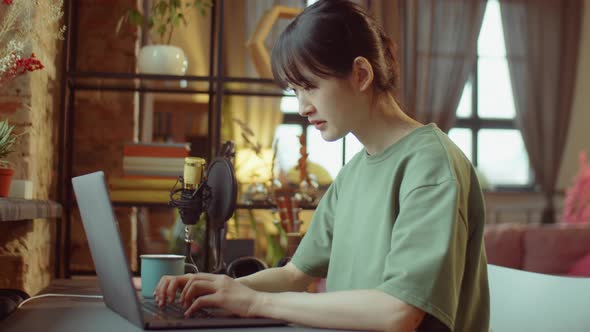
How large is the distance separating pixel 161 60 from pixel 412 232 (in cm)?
204

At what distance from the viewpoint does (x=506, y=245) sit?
4.36 m

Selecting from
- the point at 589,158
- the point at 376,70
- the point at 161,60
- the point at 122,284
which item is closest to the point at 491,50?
the point at 589,158

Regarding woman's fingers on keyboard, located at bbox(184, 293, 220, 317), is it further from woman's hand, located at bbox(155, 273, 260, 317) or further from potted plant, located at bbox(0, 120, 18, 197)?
potted plant, located at bbox(0, 120, 18, 197)

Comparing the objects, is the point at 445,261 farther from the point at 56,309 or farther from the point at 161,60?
the point at 161,60

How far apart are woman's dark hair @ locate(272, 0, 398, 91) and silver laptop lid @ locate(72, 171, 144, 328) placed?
389mm

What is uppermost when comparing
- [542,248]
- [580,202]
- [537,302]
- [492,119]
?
[492,119]

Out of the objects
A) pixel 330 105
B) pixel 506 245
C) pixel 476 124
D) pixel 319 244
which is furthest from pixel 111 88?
pixel 476 124

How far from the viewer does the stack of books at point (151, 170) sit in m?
2.75

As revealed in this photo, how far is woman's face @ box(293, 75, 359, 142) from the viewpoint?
47.5 inches

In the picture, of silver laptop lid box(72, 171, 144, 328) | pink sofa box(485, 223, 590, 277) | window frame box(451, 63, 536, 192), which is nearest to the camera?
silver laptop lid box(72, 171, 144, 328)

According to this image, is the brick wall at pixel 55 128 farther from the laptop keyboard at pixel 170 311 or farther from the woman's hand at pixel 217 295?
the woman's hand at pixel 217 295

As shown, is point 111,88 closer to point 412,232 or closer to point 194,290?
point 194,290

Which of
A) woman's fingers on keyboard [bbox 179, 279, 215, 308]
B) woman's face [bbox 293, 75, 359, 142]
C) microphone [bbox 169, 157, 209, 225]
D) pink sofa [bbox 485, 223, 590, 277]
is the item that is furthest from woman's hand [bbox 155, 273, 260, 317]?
pink sofa [bbox 485, 223, 590, 277]

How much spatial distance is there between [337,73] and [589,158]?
21.5ft
